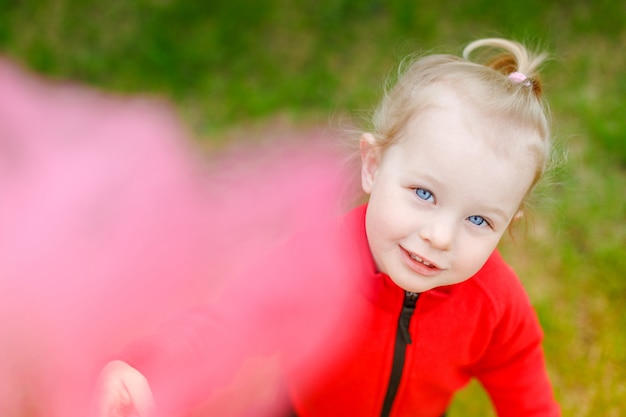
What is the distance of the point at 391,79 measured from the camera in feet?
4.81

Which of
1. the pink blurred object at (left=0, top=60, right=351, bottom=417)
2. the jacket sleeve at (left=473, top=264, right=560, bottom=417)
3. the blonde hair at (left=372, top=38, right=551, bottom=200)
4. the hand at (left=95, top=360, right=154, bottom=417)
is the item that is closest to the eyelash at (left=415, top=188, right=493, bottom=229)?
the blonde hair at (left=372, top=38, right=551, bottom=200)

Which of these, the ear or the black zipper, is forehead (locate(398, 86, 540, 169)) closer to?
the ear

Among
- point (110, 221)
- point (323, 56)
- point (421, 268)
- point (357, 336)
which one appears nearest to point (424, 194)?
point (421, 268)

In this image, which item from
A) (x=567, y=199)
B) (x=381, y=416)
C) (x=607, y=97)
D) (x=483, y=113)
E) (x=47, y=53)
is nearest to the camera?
(x=483, y=113)

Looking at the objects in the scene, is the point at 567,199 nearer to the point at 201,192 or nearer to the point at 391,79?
the point at 391,79

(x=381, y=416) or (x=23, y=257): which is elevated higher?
(x=381, y=416)

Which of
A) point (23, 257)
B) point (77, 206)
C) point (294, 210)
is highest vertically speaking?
point (294, 210)

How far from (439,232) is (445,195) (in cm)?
6

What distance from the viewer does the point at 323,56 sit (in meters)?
2.51

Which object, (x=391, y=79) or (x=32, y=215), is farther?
(x=32, y=215)

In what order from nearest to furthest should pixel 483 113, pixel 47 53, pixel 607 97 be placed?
pixel 483 113 < pixel 607 97 < pixel 47 53

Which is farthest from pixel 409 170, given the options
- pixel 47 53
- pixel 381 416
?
pixel 47 53

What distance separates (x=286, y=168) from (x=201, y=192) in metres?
0.30

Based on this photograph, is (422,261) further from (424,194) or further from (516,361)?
(516,361)
